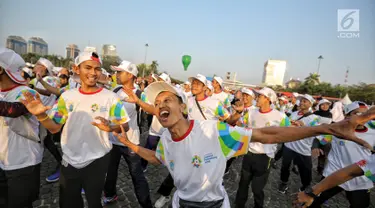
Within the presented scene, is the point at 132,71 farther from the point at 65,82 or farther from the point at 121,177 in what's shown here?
the point at 65,82

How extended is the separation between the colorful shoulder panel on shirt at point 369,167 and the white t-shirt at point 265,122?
61.5 inches

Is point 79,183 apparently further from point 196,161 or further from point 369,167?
point 369,167

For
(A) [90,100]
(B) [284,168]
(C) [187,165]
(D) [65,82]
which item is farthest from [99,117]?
(D) [65,82]

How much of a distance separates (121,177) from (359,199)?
4499 millimetres

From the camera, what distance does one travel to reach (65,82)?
6.64m

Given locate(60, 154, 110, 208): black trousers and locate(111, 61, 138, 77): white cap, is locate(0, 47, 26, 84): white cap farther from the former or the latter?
locate(111, 61, 138, 77): white cap

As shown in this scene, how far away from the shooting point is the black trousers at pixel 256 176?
3.71 metres

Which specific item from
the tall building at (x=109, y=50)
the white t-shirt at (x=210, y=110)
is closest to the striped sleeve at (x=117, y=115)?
the white t-shirt at (x=210, y=110)

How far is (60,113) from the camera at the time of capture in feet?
8.11

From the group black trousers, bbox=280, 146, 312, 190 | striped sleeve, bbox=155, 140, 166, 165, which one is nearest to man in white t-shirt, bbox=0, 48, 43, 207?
striped sleeve, bbox=155, 140, 166, 165

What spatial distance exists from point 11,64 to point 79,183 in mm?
1538

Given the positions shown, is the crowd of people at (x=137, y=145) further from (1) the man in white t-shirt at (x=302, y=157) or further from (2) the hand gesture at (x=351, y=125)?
(1) the man in white t-shirt at (x=302, y=157)

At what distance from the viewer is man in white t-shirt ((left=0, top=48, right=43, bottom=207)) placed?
230 centimetres

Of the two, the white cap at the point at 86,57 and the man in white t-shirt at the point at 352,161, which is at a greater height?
the white cap at the point at 86,57
